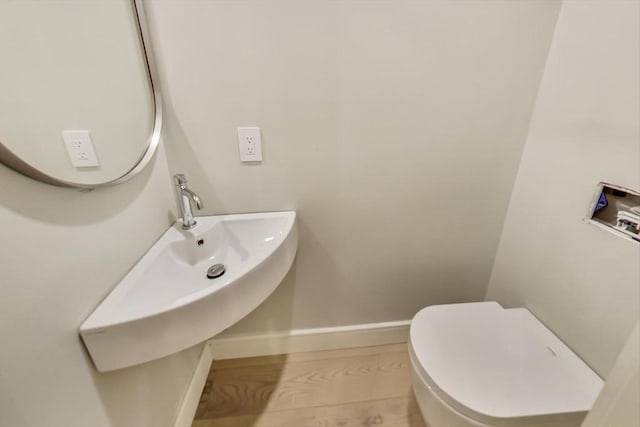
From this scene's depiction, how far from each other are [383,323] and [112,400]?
1157 mm

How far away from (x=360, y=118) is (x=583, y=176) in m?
0.77

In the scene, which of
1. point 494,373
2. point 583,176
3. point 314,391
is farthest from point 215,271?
point 583,176

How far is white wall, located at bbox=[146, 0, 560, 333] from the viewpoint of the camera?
3.04 feet

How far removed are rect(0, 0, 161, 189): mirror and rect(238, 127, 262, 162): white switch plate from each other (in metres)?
0.29

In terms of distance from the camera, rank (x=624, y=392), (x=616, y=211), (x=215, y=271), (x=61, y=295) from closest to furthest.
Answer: (x=624, y=392) < (x=61, y=295) < (x=616, y=211) < (x=215, y=271)

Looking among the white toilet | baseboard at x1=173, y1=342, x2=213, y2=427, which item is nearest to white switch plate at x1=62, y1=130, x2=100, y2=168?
baseboard at x1=173, y1=342, x2=213, y2=427

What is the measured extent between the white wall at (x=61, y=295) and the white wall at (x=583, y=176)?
56.8 inches

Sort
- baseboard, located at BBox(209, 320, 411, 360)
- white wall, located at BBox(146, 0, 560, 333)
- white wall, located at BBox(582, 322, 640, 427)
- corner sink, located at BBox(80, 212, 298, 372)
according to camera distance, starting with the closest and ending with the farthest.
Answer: white wall, located at BBox(582, 322, 640, 427), corner sink, located at BBox(80, 212, 298, 372), white wall, located at BBox(146, 0, 560, 333), baseboard, located at BBox(209, 320, 411, 360)

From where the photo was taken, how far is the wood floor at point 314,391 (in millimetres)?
1156

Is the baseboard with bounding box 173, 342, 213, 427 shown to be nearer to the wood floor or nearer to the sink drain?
the wood floor

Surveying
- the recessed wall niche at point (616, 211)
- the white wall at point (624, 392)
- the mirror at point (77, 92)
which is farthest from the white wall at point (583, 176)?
the mirror at point (77, 92)

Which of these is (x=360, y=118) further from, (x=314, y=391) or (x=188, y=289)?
(x=314, y=391)

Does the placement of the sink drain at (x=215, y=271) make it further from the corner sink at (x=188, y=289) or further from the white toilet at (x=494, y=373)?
the white toilet at (x=494, y=373)

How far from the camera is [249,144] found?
1040 mm
